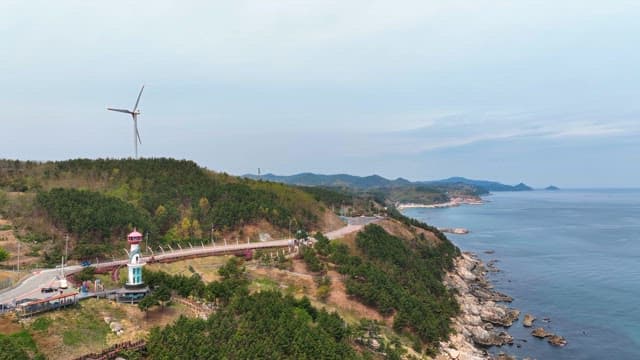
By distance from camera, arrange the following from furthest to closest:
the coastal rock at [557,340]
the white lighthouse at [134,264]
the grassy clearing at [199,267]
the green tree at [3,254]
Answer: the coastal rock at [557,340], the grassy clearing at [199,267], the green tree at [3,254], the white lighthouse at [134,264]

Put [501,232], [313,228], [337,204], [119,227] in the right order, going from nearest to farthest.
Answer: [119,227] < [313,228] < [337,204] < [501,232]

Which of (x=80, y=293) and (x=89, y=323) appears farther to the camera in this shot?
(x=80, y=293)

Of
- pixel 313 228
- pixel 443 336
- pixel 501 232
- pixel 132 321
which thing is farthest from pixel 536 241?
pixel 132 321

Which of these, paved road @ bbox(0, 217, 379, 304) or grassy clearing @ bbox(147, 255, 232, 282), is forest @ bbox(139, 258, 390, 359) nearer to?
grassy clearing @ bbox(147, 255, 232, 282)

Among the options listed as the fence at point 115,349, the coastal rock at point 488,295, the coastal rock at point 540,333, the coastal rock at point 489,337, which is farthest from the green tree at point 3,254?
the coastal rock at point 488,295

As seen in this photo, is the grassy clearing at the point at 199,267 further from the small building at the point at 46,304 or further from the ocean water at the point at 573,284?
the ocean water at the point at 573,284

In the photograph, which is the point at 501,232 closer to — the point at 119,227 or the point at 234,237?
the point at 234,237

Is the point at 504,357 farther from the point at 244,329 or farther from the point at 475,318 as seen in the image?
the point at 244,329
